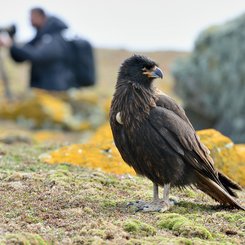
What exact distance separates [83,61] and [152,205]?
11478mm

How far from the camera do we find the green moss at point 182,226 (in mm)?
8141

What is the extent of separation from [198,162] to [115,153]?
9.56ft

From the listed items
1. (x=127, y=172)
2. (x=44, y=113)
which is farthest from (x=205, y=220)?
(x=44, y=113)

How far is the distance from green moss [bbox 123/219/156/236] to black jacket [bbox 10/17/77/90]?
1207cm

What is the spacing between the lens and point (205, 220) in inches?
349

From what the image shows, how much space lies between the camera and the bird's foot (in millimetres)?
9242

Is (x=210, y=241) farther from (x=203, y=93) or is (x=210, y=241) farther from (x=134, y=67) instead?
(x=203, y=93)

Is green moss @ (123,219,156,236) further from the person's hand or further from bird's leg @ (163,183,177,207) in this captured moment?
the person's hand

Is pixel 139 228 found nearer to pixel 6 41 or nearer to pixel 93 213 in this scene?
pixel 93 213

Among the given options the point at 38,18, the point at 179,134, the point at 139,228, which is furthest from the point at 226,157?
the point at 38,18

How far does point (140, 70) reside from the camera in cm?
980

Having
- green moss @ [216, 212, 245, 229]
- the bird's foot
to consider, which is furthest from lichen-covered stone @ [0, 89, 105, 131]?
green moss @ [216, 212, 245, 229]

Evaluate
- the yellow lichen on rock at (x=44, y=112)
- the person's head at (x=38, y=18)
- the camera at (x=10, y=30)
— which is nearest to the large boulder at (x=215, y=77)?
the yellow lichen on rock at (x=44, y=112)

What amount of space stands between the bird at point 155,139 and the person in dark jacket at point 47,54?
33.6 feet
